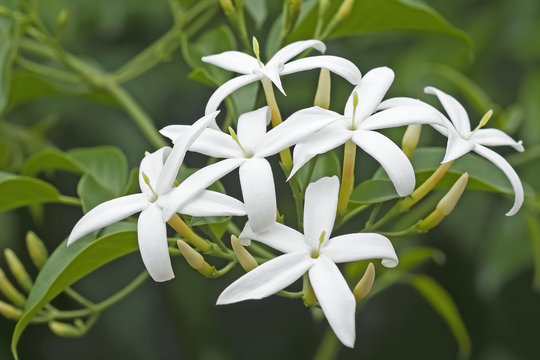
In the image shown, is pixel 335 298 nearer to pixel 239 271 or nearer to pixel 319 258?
pixel 319 258

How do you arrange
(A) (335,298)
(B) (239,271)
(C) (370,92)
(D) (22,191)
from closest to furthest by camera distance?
(A) (335,298), (C) (370,92), (D) (22,191), (B) (239,271)

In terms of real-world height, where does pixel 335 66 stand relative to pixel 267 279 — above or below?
above

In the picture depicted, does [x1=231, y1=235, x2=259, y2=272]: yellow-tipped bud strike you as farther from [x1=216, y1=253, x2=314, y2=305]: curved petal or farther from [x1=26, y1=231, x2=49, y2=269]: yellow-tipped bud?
[x1=26, y1=231, x2=49, y2=269]: yellow-tipped bud

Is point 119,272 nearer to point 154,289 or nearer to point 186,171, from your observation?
point 154,289

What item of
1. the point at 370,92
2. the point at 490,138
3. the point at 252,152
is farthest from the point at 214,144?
the point at 490,138

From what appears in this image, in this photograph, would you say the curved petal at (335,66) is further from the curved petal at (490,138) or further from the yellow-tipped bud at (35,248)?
the yellow-tipped bud at (35,248)

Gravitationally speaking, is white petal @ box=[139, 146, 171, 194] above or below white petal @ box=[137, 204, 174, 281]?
above

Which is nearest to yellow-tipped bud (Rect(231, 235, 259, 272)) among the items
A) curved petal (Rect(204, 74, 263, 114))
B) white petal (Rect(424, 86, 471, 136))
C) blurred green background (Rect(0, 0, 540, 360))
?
curved petal (Rect(204, 74, 263, 114))
